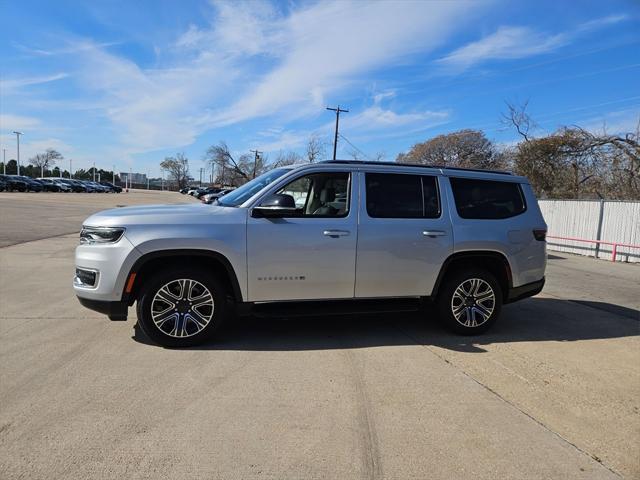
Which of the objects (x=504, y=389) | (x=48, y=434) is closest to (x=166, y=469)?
(x=48, y=434)

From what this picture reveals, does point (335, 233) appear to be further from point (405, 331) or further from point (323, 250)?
point (405, 331)

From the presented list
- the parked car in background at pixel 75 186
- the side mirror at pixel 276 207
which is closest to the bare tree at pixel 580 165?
the side mirror at pixel 276 207

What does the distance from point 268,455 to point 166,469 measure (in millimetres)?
607

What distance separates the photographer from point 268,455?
9.96ft

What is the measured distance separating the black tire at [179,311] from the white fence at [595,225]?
14.2 meters

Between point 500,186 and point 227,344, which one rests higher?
point 500,186

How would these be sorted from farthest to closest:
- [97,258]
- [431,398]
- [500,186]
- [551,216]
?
[551,216]
[500,186]
[97,258]
[431,398]

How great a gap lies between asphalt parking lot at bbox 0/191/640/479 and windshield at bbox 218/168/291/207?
1478mm

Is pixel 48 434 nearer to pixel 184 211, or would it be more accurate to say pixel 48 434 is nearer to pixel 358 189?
pixel 184 211

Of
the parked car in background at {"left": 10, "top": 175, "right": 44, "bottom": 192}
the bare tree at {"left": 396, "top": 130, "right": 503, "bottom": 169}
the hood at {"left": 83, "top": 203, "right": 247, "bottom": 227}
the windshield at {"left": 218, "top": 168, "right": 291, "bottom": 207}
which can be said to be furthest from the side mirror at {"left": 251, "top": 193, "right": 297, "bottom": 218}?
the parked car in background at {"left": 10, "top": 175, "right": 44, "bottom": 192}

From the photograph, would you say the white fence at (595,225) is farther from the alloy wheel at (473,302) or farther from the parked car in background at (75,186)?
the parked car in background at (75,186)

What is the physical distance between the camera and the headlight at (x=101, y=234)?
15.3ft

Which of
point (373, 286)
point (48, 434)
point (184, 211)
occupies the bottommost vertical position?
point (48, 434)

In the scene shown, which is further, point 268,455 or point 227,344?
point 227,344
